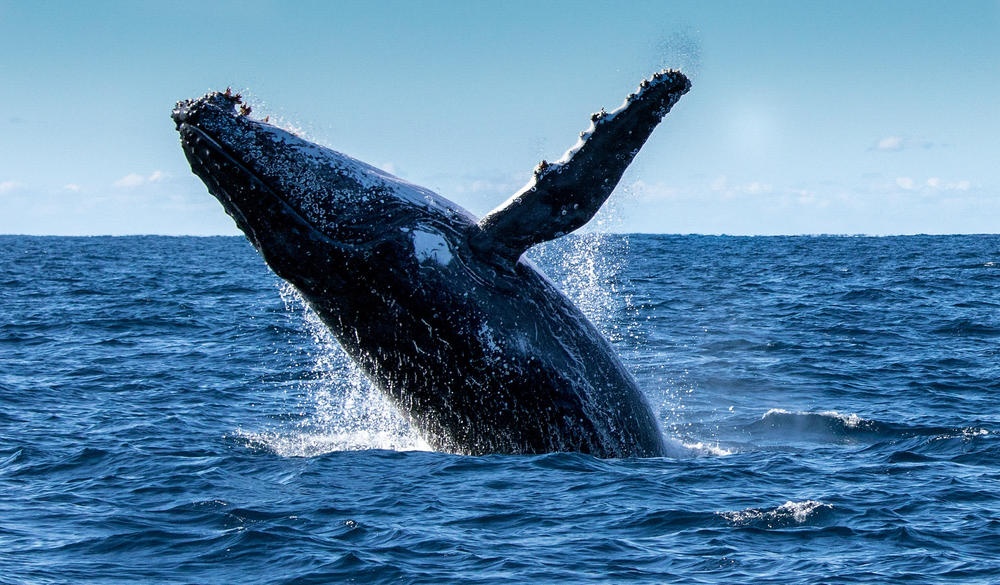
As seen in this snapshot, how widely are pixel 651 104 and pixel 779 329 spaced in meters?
18.5

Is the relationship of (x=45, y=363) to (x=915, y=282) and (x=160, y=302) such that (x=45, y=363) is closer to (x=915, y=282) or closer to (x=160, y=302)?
(x=160, y=302)

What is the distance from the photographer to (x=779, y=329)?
2631 centimetres

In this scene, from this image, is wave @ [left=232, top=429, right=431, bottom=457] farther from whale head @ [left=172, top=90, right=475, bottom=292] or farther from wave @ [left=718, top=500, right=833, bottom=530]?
wave @ [left=718, top=500, right=833, bottom=530]

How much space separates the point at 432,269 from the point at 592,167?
1724mm

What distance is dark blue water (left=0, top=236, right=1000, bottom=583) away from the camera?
8.23 m

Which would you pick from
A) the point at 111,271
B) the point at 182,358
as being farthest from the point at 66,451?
the point at 111,271

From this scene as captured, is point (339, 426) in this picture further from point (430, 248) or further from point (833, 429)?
point (833, 429)

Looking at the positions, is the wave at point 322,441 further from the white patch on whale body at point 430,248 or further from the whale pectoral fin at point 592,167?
the whale pectoral fin at point 592,167

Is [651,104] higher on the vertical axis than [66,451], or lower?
higher

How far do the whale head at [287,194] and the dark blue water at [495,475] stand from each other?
1.72 m

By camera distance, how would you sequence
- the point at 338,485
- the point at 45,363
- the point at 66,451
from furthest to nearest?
the point at 45,363
the point at 66,451
the point at 338,485

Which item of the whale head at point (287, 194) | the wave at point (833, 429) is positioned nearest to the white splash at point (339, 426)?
the whale head at point (287, 194)

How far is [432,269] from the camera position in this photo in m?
9.66

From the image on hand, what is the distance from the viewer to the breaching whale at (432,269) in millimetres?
9406
